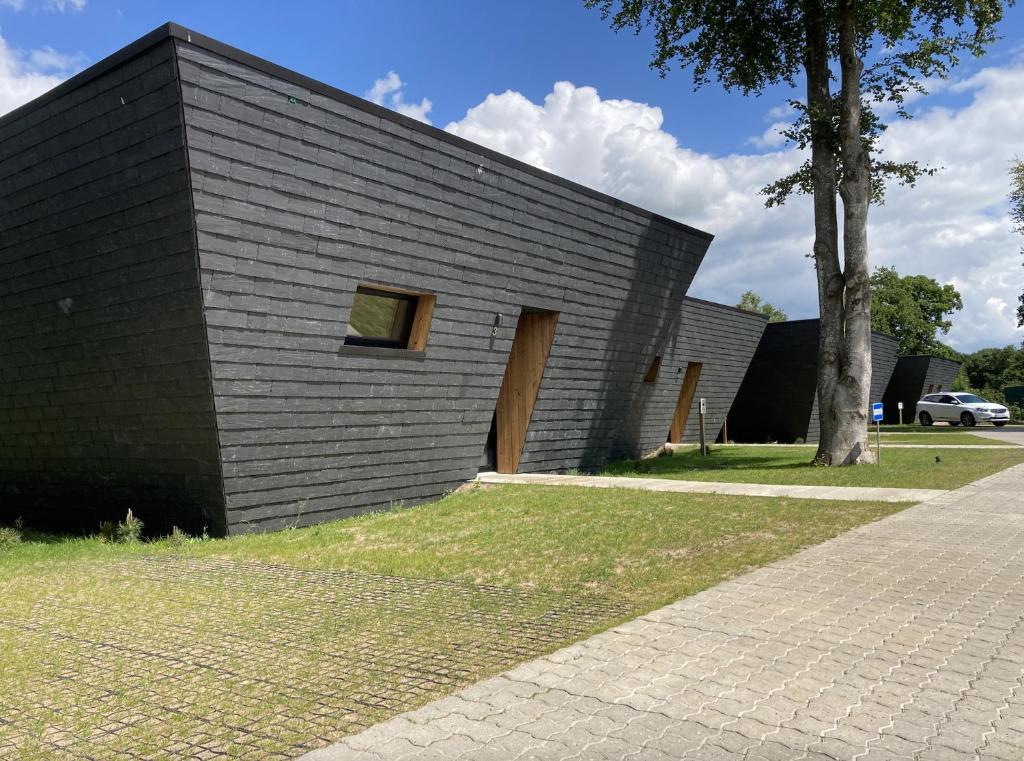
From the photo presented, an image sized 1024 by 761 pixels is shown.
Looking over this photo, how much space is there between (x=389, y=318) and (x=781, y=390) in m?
19.7

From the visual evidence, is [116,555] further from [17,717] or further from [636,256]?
[636,256]

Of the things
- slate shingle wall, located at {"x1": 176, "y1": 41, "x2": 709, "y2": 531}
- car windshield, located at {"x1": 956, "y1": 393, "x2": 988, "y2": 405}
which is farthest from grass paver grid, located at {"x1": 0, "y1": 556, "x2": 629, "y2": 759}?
car windshield, located at {"x1": 956, "y1": 393, "x2": 988, "y2": 405}

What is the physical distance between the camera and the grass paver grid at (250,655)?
3547 millimetres

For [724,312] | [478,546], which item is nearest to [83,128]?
[478,546]

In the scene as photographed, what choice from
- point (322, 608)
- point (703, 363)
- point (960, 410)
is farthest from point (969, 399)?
point (322, 608)

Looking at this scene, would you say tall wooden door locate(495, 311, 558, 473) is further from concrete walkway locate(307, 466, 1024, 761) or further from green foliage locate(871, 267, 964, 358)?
green foliage locate(871, 267, 964, 358)

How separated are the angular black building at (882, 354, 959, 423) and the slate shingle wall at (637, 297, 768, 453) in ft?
55.7

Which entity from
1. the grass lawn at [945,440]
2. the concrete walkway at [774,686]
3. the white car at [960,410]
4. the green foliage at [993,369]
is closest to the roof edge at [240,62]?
the concrete walkway at [774,686]

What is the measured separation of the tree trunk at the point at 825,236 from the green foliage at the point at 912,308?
45.3 m

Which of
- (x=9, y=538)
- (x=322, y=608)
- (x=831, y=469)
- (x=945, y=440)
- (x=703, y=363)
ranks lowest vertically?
(x=9, y=538)

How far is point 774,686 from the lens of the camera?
12.9ft

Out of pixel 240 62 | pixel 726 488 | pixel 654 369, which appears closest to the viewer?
pixel 240 62

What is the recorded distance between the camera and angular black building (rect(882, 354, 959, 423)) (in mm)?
37594

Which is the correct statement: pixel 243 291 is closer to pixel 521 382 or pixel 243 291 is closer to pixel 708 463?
pixel 521 382
